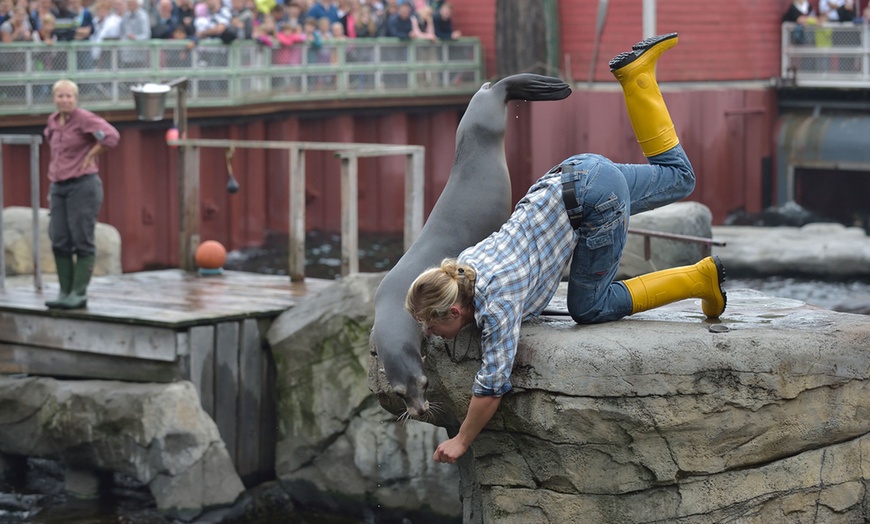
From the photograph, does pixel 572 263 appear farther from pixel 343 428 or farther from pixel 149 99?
pixel 149 99

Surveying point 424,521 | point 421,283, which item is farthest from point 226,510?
point 421,283

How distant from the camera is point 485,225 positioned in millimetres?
6488

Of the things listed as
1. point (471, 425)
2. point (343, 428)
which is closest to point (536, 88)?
point (471, 425)

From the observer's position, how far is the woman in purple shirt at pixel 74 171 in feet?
32.6

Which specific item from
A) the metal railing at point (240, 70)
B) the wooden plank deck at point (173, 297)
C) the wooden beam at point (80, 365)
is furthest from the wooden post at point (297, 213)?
the metal railing at point (240, 70)

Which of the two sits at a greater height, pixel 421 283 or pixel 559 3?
pixel 559 3

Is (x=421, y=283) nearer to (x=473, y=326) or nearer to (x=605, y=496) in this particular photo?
(x=473, y=326)

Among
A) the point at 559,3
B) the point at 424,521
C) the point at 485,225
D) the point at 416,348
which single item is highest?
the point at 559,3

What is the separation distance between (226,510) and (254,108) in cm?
955

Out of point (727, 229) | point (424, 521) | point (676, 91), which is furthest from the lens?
point (676, 91)

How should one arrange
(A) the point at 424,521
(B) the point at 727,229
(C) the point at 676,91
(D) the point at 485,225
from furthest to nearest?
(C) the point at 676,91 < (B) the point at 727,229 < (A) the point at 424,521 < (D) the point at 485,225

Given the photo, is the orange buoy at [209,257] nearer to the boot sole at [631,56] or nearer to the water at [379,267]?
the water at [379,267]

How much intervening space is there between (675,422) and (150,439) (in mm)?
4778

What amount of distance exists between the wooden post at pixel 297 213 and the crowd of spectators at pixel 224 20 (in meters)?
5.16
